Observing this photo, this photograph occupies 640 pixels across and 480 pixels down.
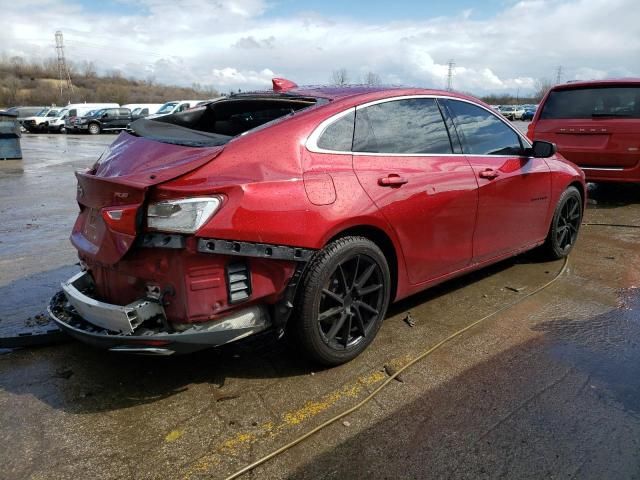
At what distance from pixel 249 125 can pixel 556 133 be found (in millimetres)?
5639

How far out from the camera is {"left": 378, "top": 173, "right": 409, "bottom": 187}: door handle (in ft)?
10.8

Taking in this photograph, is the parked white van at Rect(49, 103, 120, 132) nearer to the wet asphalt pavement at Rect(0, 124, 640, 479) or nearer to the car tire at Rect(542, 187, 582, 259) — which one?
the car tire at Rect(542, 187, 582, 259)

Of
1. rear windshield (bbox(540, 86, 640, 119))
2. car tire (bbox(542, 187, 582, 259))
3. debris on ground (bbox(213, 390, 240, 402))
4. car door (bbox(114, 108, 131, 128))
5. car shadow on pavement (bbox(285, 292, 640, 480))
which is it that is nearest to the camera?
car shadow on pavement (bbox(285, 292, 640, 480))

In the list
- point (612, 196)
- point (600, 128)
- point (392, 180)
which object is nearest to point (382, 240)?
point (392, 180)

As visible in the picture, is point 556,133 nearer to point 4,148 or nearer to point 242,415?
point 242,415

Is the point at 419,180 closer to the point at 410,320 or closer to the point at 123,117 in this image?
the point at 410,320

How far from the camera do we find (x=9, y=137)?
16359 millimetres

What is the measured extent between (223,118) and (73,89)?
111120 millimetres

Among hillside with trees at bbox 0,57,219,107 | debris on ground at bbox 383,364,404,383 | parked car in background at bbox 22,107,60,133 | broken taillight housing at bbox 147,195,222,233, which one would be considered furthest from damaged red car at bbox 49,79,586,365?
hillside with trees at bbox 0,57,219,107

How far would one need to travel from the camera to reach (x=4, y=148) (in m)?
16.4

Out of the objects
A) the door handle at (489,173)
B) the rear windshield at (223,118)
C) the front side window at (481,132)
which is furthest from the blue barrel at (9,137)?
the door handle at (489,173)

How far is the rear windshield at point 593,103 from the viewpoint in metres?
7.53

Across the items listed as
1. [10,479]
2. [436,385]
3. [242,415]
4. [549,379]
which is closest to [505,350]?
[549,379]

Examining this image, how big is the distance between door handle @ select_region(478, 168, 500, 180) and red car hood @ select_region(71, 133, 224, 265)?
84.7 inches
